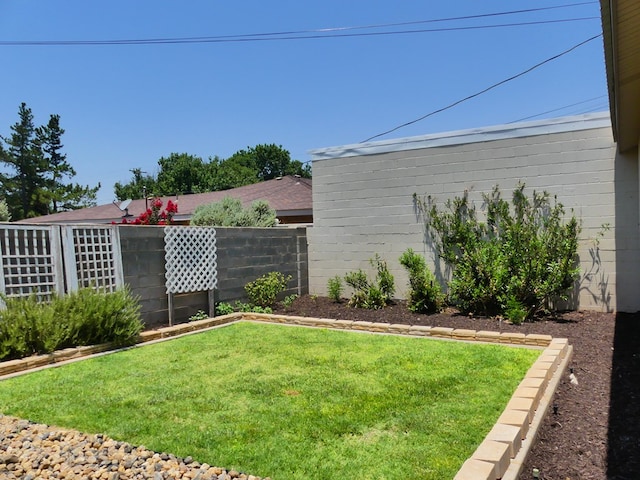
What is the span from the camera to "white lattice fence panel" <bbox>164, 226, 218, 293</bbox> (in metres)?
7.45

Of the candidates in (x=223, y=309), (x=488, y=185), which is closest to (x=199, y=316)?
(x=223, y=309)

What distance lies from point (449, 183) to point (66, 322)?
6.63 metres

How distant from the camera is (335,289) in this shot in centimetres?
941

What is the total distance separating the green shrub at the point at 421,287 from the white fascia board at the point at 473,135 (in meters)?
2.13

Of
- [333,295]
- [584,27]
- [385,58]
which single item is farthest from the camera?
[385,58]

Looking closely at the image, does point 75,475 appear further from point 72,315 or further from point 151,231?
point 151,231

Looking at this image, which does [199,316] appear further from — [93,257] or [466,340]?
[466,340]

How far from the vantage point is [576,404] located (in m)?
3.90

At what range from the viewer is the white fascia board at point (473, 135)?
7344 mm

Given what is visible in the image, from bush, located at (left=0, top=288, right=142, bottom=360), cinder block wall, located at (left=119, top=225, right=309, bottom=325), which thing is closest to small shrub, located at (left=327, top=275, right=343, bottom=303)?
cinder block wall, located at (left=119, top=225, right=309, bottom=325)

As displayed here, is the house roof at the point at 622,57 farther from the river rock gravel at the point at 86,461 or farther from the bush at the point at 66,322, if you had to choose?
the bush at the point at 66,322

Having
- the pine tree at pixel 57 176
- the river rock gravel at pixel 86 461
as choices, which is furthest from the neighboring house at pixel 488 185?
the pine tree at pixel 57 176

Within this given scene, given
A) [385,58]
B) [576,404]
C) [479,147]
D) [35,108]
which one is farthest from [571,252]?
[35,108]

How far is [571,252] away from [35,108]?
3888cm
